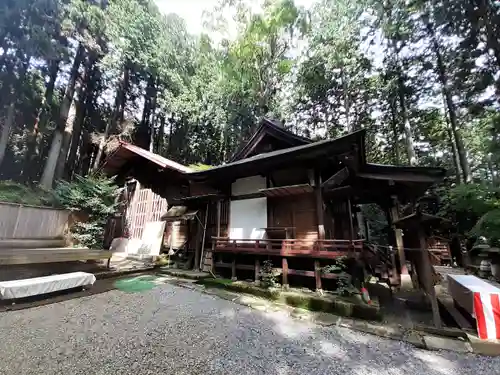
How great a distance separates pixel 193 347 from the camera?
3.32m

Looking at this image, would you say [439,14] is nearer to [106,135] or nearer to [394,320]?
[394,320]

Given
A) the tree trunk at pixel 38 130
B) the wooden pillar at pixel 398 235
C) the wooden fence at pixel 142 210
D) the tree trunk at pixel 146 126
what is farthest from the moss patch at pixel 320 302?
the tree trunk at pixel 146 126

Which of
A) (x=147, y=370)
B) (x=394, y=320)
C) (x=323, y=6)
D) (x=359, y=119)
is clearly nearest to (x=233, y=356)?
(x=147, y=370)

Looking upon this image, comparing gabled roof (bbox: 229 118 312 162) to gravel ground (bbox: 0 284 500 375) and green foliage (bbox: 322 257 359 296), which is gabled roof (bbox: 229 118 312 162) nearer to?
green foliage (bbox: 322 257 359 296)

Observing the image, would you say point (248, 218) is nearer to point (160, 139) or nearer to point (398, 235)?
point (398, 235)

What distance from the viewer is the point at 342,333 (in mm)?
3973

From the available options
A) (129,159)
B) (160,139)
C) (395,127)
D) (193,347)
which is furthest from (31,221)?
(395,127)

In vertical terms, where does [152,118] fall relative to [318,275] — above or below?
above

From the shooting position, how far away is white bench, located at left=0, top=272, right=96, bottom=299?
181 inches

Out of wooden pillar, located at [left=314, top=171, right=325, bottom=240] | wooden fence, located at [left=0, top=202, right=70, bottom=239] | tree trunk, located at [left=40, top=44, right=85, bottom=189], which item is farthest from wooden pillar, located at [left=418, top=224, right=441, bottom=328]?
tree trunk, located at [left=40, top=44, right=85, bottom=189]

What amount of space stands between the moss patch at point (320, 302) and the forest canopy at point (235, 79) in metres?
9.21

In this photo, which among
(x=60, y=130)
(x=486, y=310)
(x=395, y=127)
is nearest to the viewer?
(x=486, y=310)

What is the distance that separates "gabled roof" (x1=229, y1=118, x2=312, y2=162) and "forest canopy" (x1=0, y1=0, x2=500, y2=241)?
25.5ft

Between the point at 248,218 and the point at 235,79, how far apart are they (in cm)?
1162
